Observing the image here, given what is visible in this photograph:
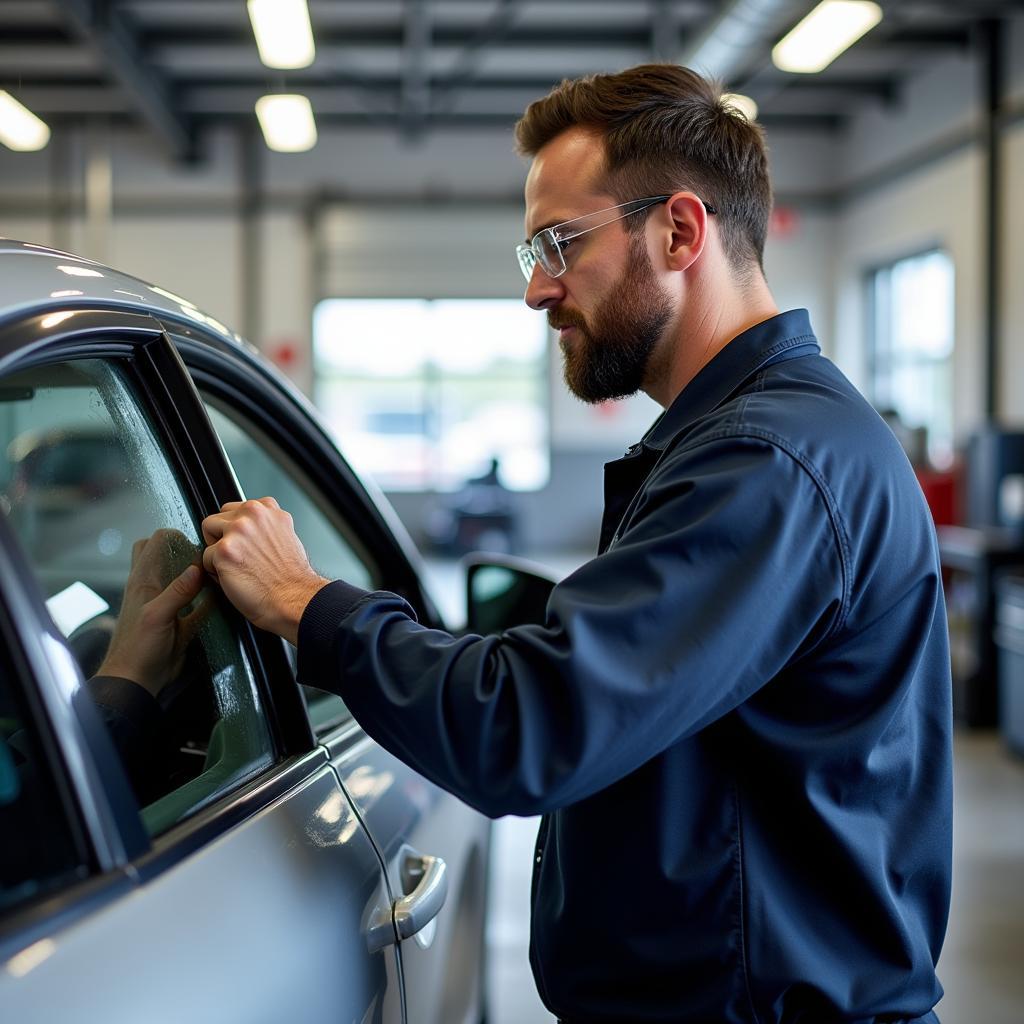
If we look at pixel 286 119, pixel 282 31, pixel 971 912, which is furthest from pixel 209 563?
pixel 286 119

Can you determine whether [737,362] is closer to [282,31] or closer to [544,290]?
[544,290]

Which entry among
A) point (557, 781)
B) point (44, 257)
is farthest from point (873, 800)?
point (44, 257)

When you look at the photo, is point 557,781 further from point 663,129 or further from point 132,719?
point 663,129

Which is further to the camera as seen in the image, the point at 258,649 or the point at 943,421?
the point at 943,421

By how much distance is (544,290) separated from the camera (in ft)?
4.22

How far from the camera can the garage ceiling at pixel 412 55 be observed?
8.24 meters

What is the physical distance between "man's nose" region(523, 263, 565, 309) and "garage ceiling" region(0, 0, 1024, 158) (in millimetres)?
6260

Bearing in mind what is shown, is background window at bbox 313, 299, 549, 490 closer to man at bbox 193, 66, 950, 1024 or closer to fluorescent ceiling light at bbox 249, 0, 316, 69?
fluorescent ceiling light at bbox 249, 0, 316, 69

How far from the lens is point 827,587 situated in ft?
3.15

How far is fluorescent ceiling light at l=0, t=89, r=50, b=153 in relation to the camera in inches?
311

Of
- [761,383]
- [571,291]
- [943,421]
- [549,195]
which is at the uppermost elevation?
[549,195]

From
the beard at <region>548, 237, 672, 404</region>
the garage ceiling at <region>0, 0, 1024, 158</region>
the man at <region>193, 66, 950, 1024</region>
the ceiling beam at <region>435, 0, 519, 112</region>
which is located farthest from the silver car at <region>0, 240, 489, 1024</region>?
the ceiling beam at <region>435, 0, 519, 112</region>

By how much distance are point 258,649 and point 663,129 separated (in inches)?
29.3

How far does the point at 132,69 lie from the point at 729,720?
31.3 feet
